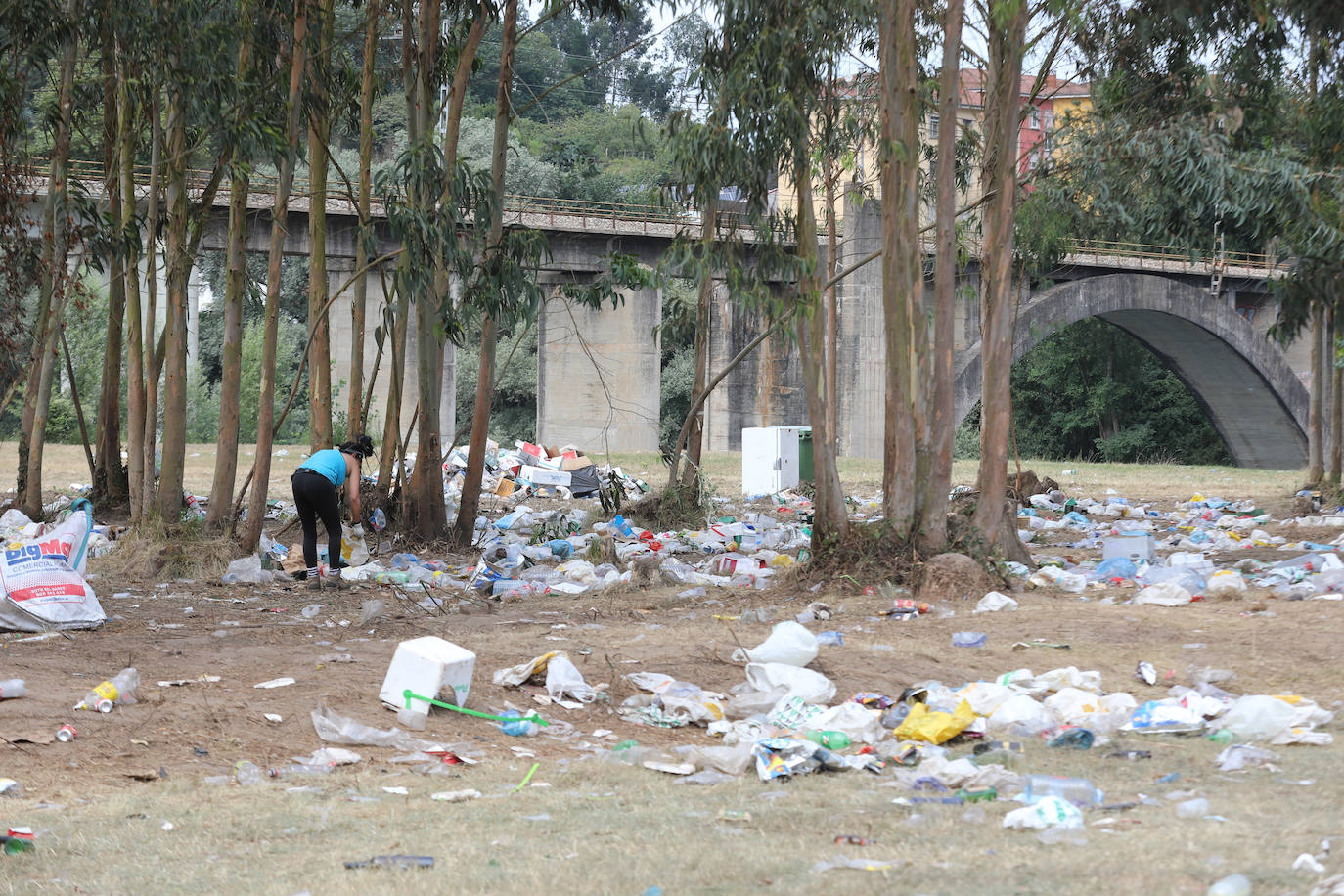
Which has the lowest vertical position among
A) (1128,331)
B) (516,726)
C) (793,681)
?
(516,726)

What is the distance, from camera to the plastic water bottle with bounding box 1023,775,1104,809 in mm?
3848

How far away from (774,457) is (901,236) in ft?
34.0

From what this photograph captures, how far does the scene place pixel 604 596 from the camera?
29.5ft

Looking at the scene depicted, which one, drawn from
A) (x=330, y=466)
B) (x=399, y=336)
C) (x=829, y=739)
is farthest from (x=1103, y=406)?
(x=829, y=739)

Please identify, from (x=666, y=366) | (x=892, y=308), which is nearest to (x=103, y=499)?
(x=892, y=308)

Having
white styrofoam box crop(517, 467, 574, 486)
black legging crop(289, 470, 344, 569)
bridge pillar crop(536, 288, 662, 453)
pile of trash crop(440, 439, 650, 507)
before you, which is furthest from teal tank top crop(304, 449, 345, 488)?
bridge pillar crop(536, 288, 662, 453)

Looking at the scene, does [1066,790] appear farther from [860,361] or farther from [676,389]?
[676,389]

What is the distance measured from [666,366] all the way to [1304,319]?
2602 centimetres

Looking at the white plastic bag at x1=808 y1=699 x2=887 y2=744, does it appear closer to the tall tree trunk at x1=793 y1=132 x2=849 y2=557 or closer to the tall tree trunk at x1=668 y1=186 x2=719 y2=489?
the tall tree trunk at x1=793 y1=132 x2=849 y2=557

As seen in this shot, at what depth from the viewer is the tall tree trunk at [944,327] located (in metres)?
8.72

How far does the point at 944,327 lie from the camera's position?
889cm

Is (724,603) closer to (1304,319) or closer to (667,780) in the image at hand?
(667,780)

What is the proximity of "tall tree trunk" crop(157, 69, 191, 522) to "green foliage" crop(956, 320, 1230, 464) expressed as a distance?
1309 inches

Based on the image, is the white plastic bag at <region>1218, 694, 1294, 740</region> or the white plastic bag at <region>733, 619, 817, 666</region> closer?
the white plastic bag at <region>1218, 694, 1294, 740</region>
